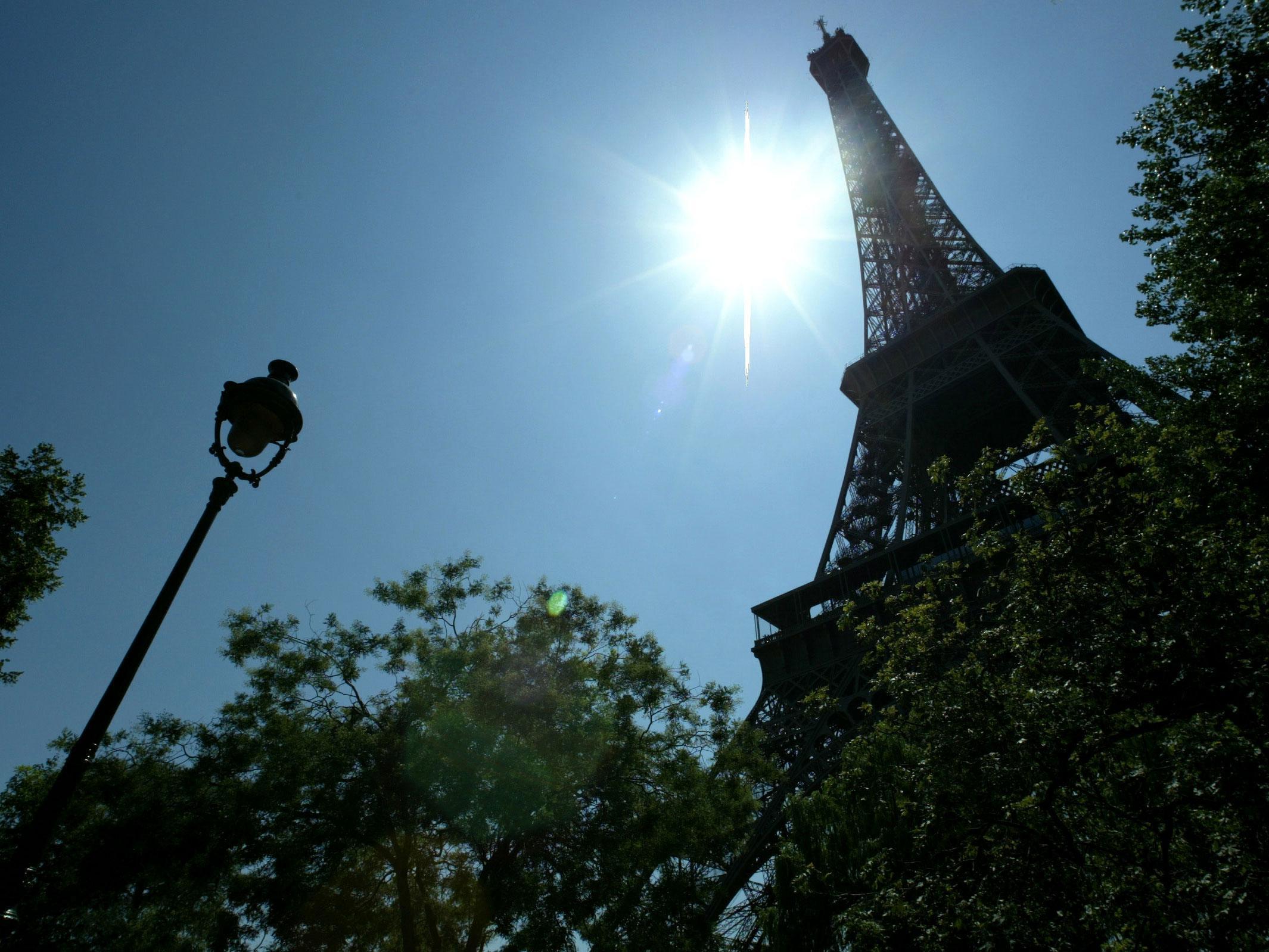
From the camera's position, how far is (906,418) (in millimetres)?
39094

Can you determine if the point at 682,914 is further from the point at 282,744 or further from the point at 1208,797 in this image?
the point at 1208,797

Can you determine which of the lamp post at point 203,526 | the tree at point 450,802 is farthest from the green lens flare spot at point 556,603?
the lamp post at point 203,526

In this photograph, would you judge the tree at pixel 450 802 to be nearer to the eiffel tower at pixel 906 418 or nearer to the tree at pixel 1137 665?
the tree at pixel 1137 665

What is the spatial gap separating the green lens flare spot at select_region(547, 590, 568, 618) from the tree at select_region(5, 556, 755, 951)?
40.7 inches

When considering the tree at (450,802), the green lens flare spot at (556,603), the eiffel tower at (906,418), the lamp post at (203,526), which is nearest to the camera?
the lamp post at (203,526)

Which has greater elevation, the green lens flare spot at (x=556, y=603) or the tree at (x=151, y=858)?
the green lens flare spot at (x=556, y=603)

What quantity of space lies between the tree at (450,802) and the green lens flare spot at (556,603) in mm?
1034

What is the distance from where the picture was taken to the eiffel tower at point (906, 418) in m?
28.9

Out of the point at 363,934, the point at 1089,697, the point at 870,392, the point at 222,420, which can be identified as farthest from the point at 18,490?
the point at 870,392

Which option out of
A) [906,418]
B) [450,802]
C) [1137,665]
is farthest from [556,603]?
[906,418]

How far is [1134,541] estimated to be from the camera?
943 cm

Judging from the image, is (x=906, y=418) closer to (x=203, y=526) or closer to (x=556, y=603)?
(x=556, y=603)

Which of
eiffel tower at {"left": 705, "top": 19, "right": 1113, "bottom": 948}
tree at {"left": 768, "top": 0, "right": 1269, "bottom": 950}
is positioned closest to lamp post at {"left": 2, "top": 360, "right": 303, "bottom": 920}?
tree at {"left": 768, "top": 0, "right": 1269, "bottom": 950}

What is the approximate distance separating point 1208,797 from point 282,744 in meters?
13.4
